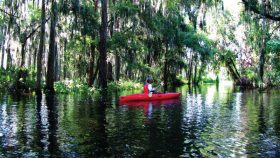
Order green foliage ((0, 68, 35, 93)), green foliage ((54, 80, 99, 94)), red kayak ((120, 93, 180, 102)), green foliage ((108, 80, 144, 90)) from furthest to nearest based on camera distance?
green foliage ((108, 80, 144, 90))
green foliage ((54, 80, 99, 94))
green foliage ((0, 68, 35, 93))
red kayak ((120, 93, 180, 102))

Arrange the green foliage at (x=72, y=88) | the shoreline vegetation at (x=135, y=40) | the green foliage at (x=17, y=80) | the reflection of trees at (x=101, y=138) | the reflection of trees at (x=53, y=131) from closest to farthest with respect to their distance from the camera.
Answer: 1. the reflection of trees at (x=101, y=138)
2. the reflection of trees at (x=53, y=131)
3. the shoreline vegetation at (x=135, y=40)
4. the green foliage at (x=17, y=80)
5. the green foliage at (x=72, y=88)

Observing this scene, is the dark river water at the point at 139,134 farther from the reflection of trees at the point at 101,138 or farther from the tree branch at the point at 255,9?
the tree branch at the point at 255,9

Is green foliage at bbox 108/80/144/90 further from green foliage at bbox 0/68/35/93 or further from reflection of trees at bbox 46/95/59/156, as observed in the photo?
reflection of trees at bbox 46/95/59/156

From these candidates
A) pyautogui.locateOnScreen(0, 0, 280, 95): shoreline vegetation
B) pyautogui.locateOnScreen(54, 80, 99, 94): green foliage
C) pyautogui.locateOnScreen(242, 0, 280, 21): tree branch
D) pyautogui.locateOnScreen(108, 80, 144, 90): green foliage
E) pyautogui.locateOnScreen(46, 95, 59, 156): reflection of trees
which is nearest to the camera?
pyautogui.locateOnScreen(46, 95, 59, 156): reflection of trees

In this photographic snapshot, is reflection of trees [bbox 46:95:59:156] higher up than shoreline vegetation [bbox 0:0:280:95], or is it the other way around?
shoreline vegetation [bbox 0:0:280:95]

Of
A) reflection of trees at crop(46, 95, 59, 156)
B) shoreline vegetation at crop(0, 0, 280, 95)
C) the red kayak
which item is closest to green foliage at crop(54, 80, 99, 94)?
shoreline vegetation at crop(0, 0, 280, 95)

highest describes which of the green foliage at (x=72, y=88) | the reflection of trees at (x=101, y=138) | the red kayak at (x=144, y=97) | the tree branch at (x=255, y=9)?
the tree branch at (x=255, y=9)

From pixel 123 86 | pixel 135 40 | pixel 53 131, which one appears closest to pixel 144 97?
pixel 53 131

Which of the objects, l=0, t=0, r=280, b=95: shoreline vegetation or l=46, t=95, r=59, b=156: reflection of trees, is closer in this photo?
l=46, t=95, r=59, b=156: reflection of trees

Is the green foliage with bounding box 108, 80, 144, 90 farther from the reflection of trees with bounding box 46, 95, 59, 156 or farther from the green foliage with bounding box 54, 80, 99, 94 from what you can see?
the reflection of trees with bounding box 46, 95, 59, 156

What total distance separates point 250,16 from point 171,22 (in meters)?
21.2

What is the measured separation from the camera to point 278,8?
24.0 metres

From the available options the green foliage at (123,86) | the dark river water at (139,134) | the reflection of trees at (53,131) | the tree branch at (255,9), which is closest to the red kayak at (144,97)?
the reflection of trees at (53,131)

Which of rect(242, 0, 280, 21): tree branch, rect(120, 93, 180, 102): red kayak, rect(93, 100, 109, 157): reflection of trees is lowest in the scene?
rect(93, 100, 109, 157): reflection of trees
